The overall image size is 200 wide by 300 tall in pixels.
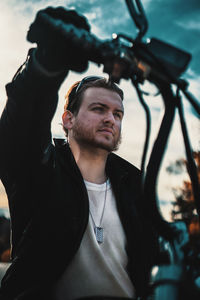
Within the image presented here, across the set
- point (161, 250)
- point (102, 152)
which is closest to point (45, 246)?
point (161, 250)

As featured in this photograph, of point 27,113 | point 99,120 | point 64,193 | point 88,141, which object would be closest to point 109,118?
point 99,120

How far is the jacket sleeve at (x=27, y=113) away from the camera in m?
1.28

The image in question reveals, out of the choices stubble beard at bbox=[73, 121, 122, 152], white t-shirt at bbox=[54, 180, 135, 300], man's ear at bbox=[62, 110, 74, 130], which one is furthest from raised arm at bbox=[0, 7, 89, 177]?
man's ear at bbox=[62, 110, 74, 130]

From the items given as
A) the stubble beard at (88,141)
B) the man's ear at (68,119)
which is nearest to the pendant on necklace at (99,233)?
the stubble beard at (88,141)

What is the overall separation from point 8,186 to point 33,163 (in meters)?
0.47

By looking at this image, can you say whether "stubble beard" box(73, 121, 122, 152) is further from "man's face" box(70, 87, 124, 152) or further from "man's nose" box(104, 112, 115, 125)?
"man's nose" box(104, 112, 115, 125)

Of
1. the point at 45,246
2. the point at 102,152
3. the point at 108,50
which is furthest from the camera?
the point at 102,152

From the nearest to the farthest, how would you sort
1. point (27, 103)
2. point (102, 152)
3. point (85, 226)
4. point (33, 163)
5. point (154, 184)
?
point (154, 184)
point (27, 103)
point (33, 163)
point (85, 226)
point (102, 152)

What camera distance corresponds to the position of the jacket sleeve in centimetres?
128

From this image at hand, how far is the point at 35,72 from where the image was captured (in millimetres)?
1255

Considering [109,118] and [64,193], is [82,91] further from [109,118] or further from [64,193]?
[64,193]

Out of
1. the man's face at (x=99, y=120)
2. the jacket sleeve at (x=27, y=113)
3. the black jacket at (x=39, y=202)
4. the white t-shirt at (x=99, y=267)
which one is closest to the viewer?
A: the jacket sleeve at (x=27, y=113)

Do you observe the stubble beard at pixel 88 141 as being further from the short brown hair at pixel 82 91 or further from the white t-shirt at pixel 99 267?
the white t-shirt at pixel 99 267

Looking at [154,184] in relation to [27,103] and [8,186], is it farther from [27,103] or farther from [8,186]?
[8,186]
